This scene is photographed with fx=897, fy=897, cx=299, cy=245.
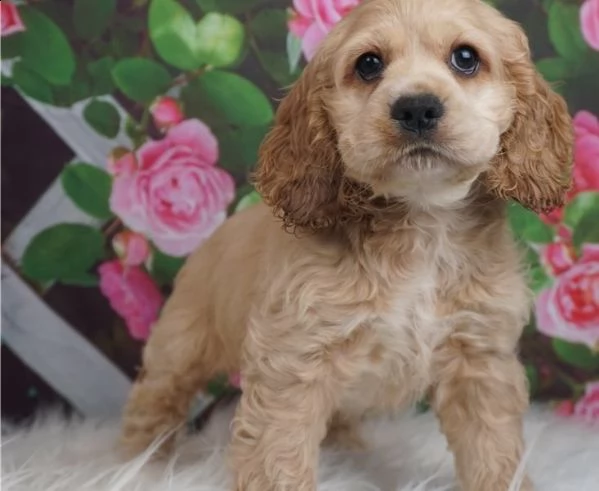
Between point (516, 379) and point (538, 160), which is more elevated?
point (538, 160)

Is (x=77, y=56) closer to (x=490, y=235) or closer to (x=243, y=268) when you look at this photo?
(x=243, y=268)

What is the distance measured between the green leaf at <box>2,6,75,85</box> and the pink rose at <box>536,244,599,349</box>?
124 cm

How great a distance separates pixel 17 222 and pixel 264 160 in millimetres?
955

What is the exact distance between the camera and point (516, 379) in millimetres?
1499

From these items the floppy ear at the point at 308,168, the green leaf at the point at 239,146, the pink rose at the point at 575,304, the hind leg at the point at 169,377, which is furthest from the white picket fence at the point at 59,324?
the pink rose at the point at 575,304

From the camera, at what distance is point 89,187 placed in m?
2.16

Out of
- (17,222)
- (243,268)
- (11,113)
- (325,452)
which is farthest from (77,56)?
(325,452)

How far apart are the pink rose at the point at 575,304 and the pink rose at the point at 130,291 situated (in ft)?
3.03

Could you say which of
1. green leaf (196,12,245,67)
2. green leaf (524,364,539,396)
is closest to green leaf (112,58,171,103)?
green leaf (196,12,245,67)

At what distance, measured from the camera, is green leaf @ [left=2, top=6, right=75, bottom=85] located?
2127 millimetres

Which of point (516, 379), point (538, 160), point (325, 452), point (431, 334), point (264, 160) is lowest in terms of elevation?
point (325, 452)

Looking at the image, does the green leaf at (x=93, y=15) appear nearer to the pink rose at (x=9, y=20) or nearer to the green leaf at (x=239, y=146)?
the pink rose at (x=9, y=20)

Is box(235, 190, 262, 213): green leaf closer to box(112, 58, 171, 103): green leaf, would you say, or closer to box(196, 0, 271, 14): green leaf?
box(112, 58, 171, 103): green leaf

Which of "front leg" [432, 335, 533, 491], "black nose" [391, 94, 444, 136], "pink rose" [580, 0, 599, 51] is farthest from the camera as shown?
"pink rose" [580, 0, 599, 51]
